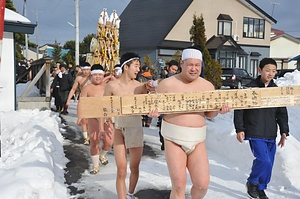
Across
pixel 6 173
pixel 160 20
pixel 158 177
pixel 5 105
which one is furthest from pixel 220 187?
pixel 160 20

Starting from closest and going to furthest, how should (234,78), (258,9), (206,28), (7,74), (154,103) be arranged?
(154,103) → (7,74) → (234,78) → (206,28) → (258,9)

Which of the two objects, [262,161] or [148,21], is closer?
[262,161]

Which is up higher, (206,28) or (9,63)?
(206,28)

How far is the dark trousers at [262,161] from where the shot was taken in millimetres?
4645

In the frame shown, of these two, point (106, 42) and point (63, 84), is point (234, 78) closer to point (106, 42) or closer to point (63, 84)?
point (106, 42)

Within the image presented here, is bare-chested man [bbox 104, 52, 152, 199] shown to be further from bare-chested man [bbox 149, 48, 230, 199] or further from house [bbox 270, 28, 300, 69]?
house [bbox 270, 28, 300, 69]

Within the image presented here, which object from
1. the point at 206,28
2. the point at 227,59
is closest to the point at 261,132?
the point at 227,59

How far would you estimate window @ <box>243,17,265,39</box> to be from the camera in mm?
37369

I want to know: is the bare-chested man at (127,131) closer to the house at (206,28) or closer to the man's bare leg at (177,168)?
the man's bare leg at (177,168)

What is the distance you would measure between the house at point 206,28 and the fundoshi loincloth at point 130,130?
2789cm

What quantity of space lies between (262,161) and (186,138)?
1.53 m

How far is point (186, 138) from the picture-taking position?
3643mm

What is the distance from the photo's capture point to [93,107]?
3.67 metres

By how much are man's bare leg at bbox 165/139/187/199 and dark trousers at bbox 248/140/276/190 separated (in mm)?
1425
